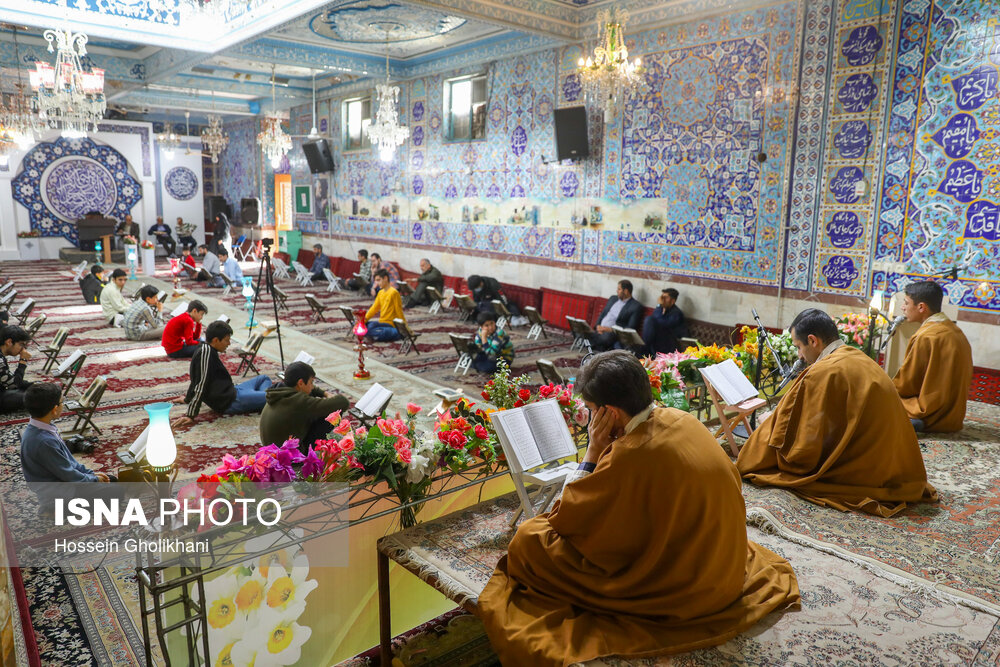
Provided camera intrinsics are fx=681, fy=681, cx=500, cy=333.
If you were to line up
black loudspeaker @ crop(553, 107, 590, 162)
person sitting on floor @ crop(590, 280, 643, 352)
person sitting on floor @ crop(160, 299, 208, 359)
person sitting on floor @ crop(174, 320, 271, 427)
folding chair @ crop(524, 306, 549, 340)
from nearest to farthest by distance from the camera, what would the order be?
person sitting on floor @ crop(174, 320, 271, 427)
person sitting on floor @ crop(160, 299, 208, 359)
person sitting on floor @ crop(590, 280, 643, 352)
black loudspeaker @ crop(553, 107, 590, 162)
folding chair @ crop(524, 306, 549, 340)

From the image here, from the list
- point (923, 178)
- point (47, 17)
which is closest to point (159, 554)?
point (923, 178)

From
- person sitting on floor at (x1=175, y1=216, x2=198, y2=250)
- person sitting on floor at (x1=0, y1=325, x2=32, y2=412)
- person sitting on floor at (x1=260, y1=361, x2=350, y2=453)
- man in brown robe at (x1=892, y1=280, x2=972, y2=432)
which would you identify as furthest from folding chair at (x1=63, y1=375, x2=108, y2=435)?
person sitting on floor at (x1=175, y1=216, x2=198, y2=250)

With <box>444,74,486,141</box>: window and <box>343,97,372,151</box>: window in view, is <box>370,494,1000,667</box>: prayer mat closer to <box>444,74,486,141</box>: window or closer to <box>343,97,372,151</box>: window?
<box>444,74,486,141</box>: window

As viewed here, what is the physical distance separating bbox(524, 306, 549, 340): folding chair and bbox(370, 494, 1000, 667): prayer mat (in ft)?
21.3

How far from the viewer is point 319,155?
15898 millimetres

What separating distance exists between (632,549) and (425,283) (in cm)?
1043

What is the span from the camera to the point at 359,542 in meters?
3.31

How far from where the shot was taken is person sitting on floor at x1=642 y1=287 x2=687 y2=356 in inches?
345

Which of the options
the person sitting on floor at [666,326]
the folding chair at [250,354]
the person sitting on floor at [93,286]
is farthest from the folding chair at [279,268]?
the person sitting on floor at [666,326]

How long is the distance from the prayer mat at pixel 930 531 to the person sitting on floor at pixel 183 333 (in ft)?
21.9

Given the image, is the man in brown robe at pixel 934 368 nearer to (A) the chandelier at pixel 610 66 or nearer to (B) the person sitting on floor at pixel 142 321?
(A) the chandelier at pixel 610 66

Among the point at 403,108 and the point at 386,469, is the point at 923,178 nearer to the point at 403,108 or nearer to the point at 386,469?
the point at 386,469

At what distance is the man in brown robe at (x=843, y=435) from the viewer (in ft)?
12.6

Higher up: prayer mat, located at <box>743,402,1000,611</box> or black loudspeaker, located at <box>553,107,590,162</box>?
black loudspeaker, located at <box>553,107,590,162</box>
